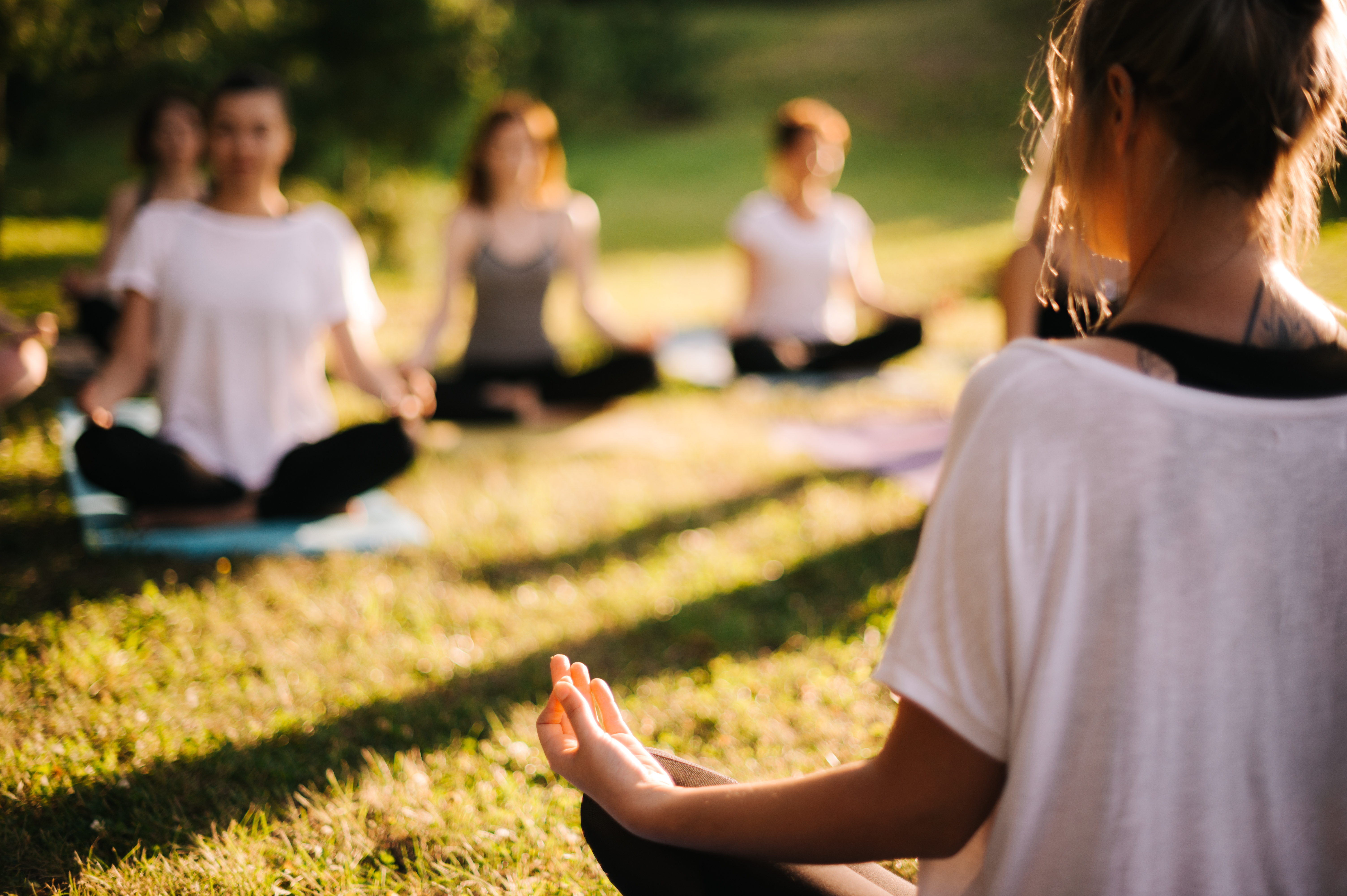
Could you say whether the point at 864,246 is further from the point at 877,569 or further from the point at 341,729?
the point at 341,729

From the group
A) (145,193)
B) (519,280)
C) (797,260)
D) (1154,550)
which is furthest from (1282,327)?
(145,193)

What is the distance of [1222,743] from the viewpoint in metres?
1.03

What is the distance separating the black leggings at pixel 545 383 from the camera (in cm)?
545

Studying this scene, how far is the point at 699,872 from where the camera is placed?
136cm

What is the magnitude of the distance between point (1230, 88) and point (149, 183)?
606 cm

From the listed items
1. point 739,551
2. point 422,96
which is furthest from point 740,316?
point 422,96

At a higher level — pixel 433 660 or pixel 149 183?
pixel 149 183

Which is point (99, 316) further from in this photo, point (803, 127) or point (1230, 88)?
point (1230, 88)

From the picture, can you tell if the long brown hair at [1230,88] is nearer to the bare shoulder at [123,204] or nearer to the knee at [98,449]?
the knee at [98,449]

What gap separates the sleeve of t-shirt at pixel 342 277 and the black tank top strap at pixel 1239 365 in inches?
138

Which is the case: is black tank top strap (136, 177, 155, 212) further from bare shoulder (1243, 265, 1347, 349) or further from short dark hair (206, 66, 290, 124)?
bare shoulder (1243, 265, 1347, 349)

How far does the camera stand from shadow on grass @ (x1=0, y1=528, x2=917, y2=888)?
2.21 m

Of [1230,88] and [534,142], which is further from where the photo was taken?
[534,142]

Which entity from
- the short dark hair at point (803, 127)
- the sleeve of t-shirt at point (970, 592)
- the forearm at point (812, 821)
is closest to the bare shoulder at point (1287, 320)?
the sleeve of t-shirt at point (970, 592)
